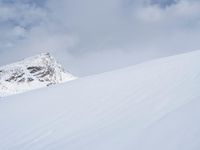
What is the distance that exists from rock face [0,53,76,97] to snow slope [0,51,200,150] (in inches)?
4990

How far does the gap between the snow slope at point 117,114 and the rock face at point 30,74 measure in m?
127

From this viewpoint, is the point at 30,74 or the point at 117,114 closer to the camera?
the point at 117,114

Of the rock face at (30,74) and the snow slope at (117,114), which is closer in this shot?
the snow slope at (117,114)

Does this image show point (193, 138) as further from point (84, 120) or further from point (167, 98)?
point (84, 120)

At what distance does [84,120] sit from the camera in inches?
191

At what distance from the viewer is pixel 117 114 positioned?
4.59 m

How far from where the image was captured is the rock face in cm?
13412

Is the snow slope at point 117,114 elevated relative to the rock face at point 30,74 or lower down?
lower down

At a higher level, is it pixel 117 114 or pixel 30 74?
pixel 30 74

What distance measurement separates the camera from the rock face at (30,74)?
134125mm

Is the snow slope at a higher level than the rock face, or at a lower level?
lower

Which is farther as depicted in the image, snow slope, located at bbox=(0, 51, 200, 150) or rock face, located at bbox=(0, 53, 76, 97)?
rock face, located at bbox=(0, 53, 76, 97)

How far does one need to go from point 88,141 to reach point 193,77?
2.05 metres

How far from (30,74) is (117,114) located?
138388 mm
